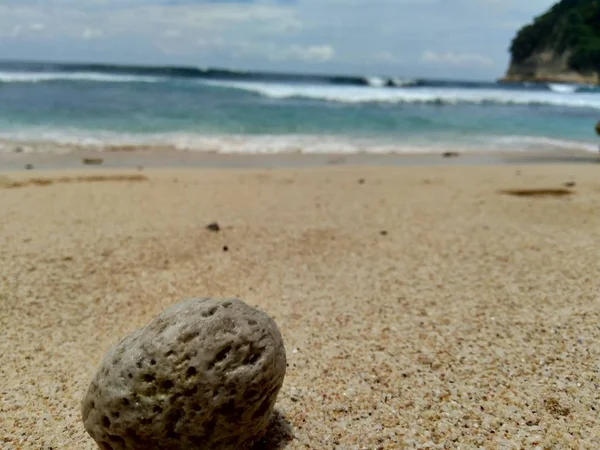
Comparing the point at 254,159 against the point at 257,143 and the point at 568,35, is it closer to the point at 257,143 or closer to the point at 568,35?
the point at 257,143

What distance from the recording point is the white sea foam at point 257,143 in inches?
417

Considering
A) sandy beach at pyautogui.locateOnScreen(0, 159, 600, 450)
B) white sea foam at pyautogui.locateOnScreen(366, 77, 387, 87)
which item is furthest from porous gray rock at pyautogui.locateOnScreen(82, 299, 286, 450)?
white sea foam at pyautogui.locateOnScreen(366, 77, 387, 87)

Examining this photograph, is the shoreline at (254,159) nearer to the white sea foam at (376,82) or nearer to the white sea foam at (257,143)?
the white sea foam at (257,143)

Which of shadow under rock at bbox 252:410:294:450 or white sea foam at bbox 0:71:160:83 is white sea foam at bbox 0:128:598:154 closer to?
shadow under rock at bbox 252:410:294:450

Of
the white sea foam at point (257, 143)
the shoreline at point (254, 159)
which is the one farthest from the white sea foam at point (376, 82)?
the shoreline at point (254, 159)

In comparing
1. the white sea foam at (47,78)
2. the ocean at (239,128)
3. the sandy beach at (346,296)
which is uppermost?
the white sea foam at (47,78)

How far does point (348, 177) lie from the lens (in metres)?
7.86

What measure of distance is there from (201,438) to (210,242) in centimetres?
287

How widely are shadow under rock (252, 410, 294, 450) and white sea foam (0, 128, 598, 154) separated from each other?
343 inches

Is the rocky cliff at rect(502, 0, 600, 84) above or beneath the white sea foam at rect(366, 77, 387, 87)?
above

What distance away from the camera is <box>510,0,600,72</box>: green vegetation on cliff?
66.9 meters

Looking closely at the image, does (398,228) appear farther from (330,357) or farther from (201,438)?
(201,438)

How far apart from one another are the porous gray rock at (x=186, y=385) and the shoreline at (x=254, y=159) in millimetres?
6755

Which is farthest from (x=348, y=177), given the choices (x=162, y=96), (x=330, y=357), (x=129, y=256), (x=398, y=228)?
(x=162, y=96)
